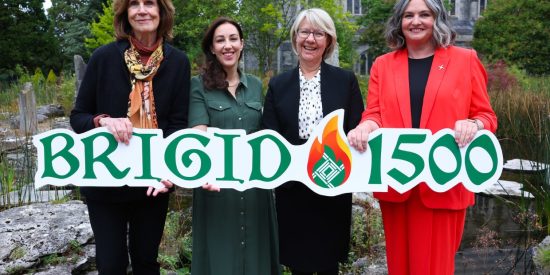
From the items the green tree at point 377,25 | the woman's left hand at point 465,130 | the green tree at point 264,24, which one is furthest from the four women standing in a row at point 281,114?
the green tree at point 377,25

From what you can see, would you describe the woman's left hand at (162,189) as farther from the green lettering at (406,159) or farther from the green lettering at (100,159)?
the green lettering at (406,159)

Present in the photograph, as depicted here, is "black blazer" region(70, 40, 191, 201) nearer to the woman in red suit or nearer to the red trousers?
the woman in red suit

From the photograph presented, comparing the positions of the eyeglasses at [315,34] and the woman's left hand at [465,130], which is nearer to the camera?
the woman's left hand at [465,130]

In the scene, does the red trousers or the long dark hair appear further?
the long dark hair

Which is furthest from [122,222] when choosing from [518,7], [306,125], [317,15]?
[518,7]

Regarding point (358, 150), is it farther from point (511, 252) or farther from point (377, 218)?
point (511, 252)

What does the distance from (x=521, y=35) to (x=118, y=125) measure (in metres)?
20.1

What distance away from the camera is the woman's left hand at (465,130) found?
7.38ft

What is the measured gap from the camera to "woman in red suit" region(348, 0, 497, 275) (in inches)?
90.0

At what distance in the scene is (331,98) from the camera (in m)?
2.55

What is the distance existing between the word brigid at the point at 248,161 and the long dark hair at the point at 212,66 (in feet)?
0.95

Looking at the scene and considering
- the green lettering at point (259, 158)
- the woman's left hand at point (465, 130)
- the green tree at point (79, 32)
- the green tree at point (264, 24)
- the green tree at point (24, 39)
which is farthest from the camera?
the green tree at point (79, 32)

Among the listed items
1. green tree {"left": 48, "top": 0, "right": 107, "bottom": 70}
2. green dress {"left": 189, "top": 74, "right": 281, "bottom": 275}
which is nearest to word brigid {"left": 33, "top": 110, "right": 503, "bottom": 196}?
green dress {"left": 189, "top": 74, "right": 281, "bottom": 275}

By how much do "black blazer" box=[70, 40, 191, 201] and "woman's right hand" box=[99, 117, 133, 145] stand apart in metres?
0.06
